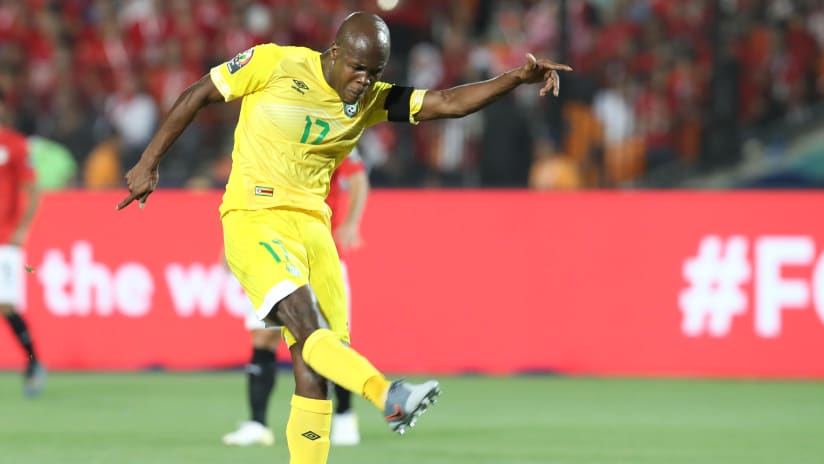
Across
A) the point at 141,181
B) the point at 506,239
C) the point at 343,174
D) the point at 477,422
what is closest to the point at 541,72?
the point at 141,181

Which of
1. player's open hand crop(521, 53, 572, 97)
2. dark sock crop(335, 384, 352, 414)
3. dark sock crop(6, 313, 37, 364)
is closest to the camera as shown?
player's open hand crop(521, 53, 572, 97)

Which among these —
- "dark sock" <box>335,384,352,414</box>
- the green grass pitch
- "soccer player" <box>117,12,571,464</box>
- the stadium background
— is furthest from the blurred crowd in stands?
"soccer player" <box>117,12,571,464</box>

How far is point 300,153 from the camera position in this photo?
7266 mm

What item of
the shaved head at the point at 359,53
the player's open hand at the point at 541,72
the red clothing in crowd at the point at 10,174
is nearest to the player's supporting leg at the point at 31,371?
the red clothing in crowd at the point at 10,174

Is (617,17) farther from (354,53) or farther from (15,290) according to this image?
(354,53)

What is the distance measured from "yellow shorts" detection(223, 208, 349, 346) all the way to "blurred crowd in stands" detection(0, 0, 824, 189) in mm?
8510

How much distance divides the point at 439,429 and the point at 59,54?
10.6 metres

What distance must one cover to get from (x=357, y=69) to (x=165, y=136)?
38.2 inches

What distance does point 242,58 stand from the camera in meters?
7.27

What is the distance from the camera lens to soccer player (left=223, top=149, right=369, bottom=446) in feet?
31.8

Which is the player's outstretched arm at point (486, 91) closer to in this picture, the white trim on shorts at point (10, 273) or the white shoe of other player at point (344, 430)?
the white shoe of other player at point (344, 430)

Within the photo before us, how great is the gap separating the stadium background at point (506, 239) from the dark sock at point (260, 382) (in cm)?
57

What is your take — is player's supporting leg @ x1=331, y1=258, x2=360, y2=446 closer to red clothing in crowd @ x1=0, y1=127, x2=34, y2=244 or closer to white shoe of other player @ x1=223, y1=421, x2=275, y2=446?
white shoe of other player @ x1=223, y1=421, x2=275, y2=446

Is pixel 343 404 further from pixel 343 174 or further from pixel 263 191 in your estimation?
pixel 263 191
